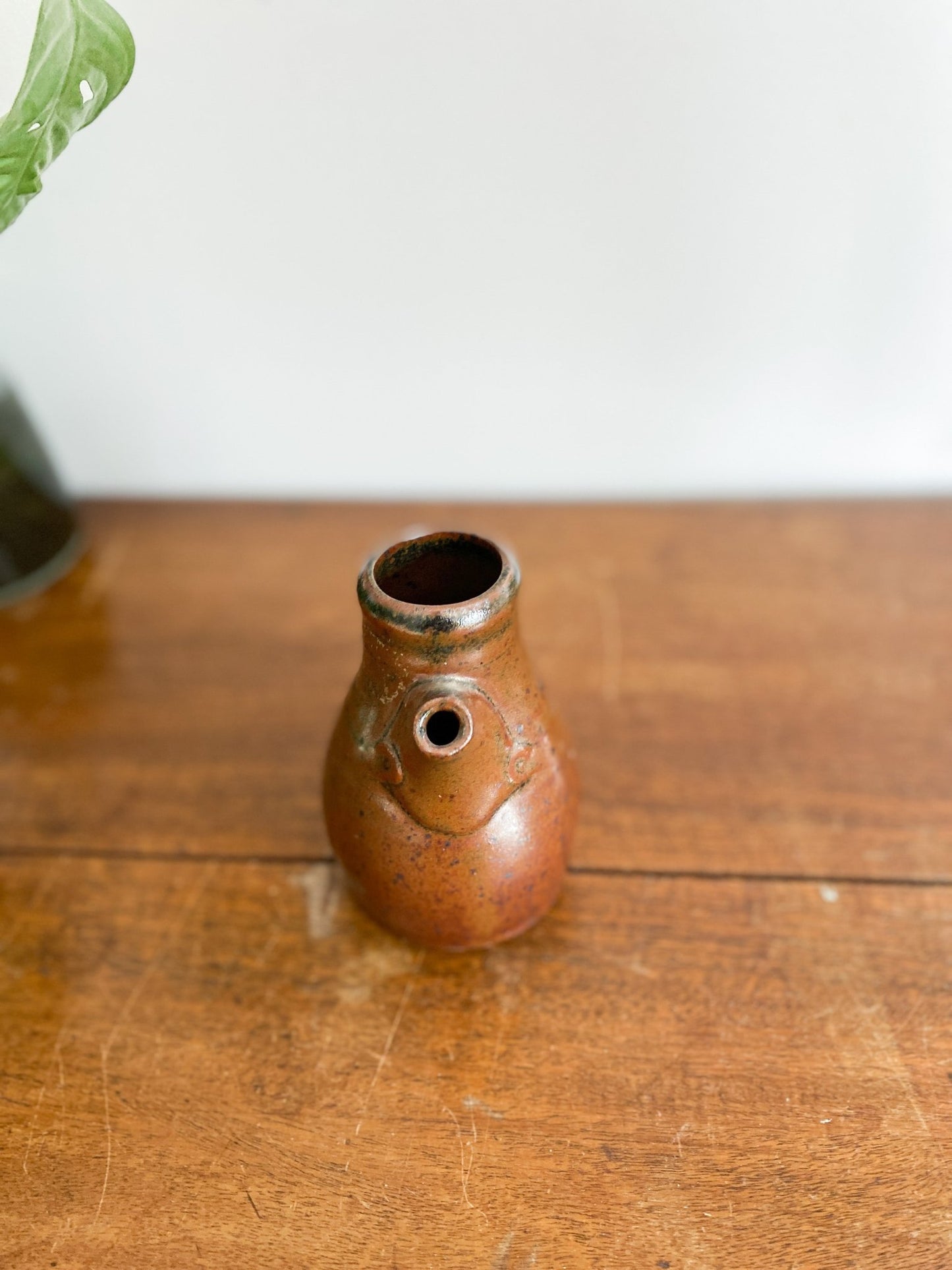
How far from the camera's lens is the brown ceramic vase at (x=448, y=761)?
469mm

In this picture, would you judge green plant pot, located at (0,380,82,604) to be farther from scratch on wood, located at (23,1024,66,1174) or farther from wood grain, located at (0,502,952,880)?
scratch on wood, located at (23,1024,66,1174)

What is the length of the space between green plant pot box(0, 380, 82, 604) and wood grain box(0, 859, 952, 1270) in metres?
0.34

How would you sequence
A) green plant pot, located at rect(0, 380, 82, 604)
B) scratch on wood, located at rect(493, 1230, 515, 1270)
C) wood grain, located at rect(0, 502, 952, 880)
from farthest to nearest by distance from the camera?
green plant pot, located at rect(0, 380, 82, 604)
wood grain, located at rect(0, 502, 952, 880)
scratch on wood, located at rect(493, 1230, 515, 1270)

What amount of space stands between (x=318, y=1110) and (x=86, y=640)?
1.61ft

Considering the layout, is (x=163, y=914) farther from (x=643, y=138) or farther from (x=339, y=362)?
(x=643, y=138)

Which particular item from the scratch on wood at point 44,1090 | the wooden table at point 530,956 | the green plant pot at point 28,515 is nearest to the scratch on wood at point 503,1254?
the wooden table at point 530,956

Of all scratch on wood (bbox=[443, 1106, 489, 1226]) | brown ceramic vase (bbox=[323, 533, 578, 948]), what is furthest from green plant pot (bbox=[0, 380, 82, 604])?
scratch on wood (bbox=[443, 1106, 489, 1226])

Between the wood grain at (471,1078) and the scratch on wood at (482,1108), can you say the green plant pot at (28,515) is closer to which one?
the wood grain at (471,1078)

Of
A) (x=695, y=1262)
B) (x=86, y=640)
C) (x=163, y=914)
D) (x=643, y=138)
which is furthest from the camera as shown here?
(x=86, y=640)

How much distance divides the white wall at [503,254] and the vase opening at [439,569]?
381mm

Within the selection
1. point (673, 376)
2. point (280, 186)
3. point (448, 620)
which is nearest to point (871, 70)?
point (673, 376)

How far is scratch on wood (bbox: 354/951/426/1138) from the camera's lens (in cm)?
51

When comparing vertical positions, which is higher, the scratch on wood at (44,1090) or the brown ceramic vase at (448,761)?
the brown ceramic vase at (448,761)

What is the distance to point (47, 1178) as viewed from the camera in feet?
1.59
